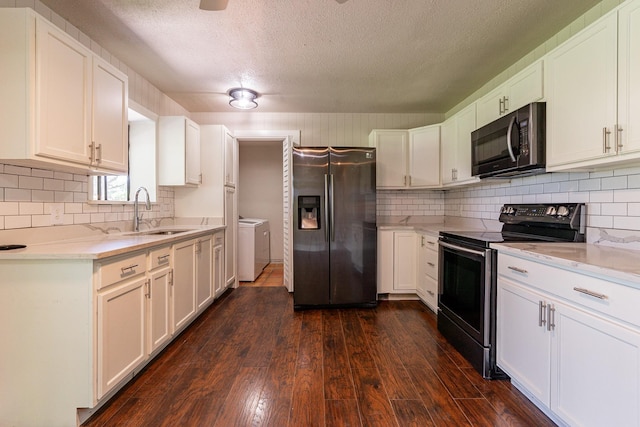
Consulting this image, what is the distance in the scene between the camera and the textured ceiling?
1824 millimetres

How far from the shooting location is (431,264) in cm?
292

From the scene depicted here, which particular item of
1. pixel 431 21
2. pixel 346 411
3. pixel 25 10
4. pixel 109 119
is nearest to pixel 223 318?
pixel 346 411

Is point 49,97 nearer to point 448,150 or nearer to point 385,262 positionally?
point 385,262

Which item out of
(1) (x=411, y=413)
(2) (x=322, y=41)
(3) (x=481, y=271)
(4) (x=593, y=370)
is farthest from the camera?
(2) (x=322, y=41)

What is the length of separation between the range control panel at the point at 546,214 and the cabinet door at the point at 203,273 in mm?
2730

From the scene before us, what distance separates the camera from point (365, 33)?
208cm

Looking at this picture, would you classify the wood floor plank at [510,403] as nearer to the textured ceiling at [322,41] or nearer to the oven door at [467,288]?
the oven door at [467,288]

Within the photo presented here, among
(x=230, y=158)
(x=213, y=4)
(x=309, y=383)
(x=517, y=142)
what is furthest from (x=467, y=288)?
(x=230, y=158)

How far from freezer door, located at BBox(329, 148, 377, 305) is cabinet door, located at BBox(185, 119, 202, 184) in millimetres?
1546

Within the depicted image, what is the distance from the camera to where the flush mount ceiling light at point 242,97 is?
306cm

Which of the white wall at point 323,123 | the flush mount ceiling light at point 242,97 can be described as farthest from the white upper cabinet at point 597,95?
the flush mount ceiling light at point 242,97

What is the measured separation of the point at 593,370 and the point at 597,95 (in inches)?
52.5

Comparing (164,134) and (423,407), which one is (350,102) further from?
(423,407)

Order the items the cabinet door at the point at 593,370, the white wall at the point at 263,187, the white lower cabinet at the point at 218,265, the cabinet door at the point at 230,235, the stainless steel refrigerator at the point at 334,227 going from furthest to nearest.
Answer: the white wall at the point at 263,187 < the cabinet door at the point at 230,235 < the white lower cabinet at the point at 218,265 < the stainless steel refrigerator at the point at 334,227 < the cabinet door at the point at 593,370
